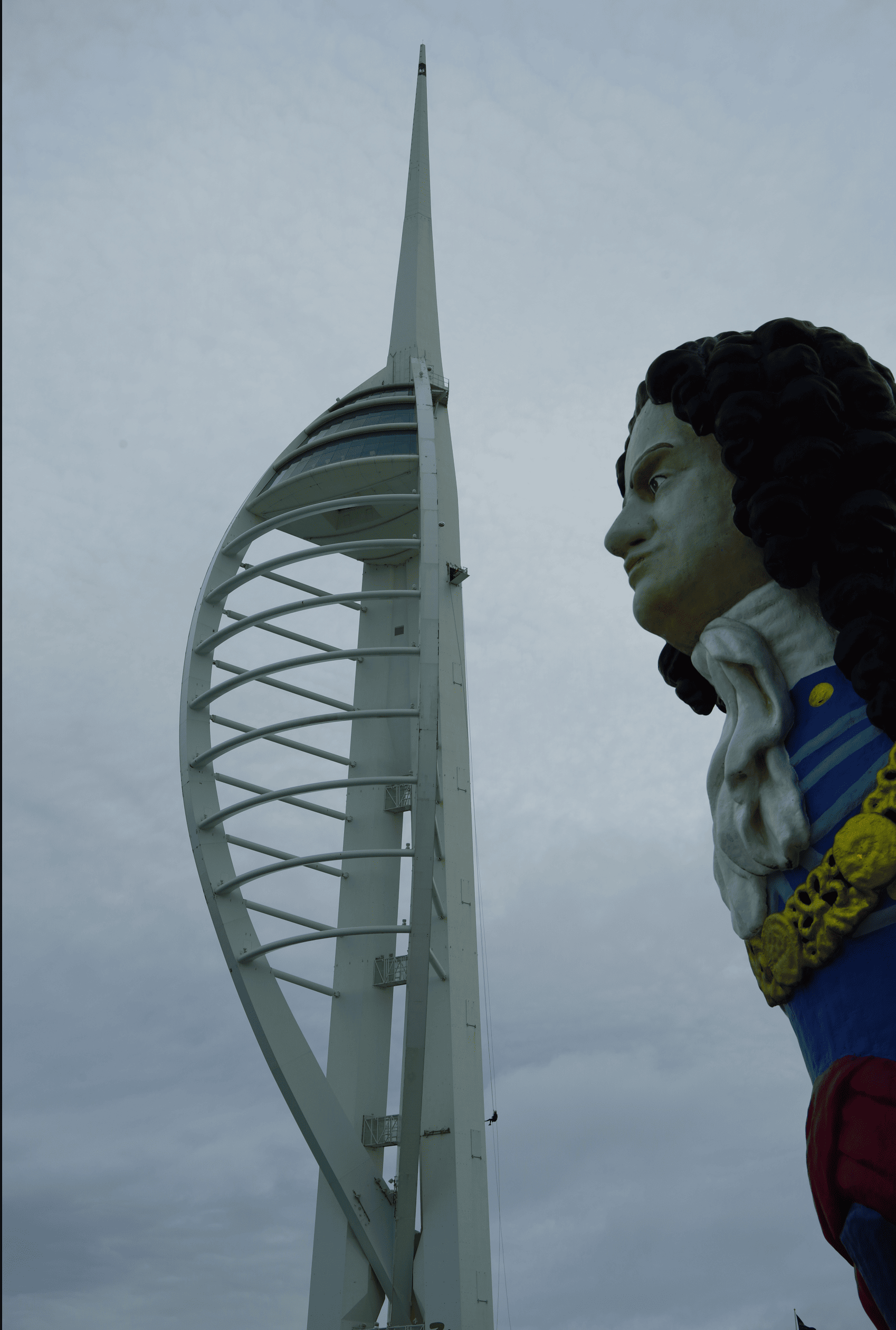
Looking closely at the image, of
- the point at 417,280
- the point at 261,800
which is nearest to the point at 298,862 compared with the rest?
the point at 261,800

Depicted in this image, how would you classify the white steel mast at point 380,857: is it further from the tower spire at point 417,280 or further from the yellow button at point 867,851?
the yellow button at point 867,851

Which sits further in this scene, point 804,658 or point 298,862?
point 298,862

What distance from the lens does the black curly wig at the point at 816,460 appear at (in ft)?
21.8

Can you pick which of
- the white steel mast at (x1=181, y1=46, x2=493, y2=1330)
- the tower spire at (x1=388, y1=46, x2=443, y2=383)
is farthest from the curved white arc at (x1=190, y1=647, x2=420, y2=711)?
the tower spire at (x1=388, y1=46, x2=443, y2=383)

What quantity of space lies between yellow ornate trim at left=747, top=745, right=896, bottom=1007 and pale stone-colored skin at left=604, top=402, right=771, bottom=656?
1.62 m

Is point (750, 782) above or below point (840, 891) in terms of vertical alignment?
above

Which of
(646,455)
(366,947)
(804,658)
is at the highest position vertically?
(366,947)

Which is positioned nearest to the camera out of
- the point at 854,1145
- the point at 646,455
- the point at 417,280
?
the point at 854,1145

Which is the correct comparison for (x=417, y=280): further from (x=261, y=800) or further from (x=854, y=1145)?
(x=854, y=1145)

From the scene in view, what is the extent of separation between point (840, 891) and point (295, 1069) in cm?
1951

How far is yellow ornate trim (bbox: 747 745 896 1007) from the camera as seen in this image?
5938mm

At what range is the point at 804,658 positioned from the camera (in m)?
6.84

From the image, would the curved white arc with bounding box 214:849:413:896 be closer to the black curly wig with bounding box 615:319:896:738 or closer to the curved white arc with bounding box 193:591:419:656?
the curved white arc with bounding box 193:591:419:656

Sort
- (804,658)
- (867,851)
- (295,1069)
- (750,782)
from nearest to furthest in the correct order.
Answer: (867,851)
(750,782)
(804,658)
(295,1069)
